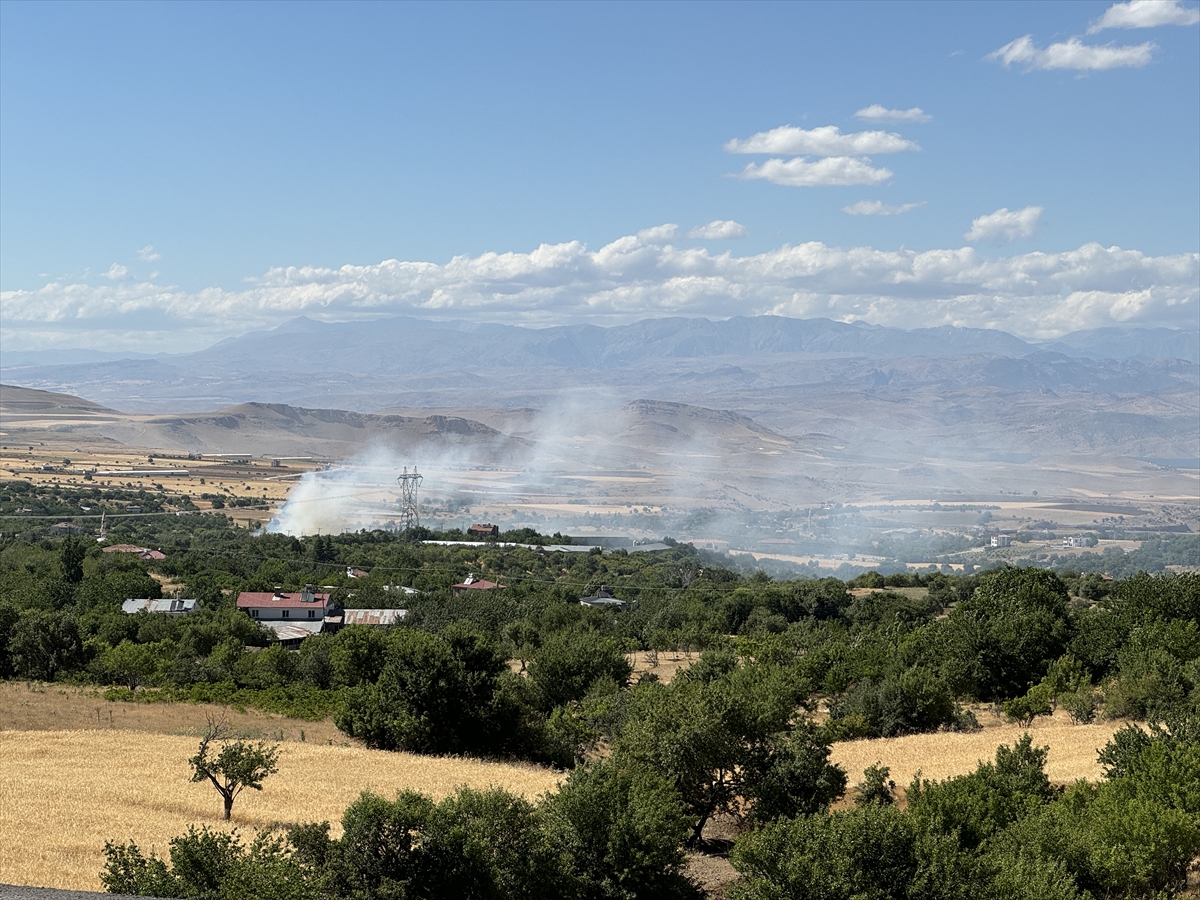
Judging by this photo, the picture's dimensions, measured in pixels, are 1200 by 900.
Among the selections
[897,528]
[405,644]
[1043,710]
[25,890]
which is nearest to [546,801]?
[25,890]

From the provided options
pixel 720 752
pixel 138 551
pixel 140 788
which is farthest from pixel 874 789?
pixel 138 551

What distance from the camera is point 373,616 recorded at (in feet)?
220

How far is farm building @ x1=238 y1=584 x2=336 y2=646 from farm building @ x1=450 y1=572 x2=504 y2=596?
34.7 feet

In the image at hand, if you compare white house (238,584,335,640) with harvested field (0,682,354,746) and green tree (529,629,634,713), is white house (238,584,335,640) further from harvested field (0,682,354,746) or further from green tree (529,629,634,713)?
green tree (529,629,634,713)

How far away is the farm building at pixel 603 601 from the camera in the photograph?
250 ft

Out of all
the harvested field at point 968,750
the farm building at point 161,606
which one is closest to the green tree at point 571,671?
the harvested field at point 968,750

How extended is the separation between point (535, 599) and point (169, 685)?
30873 millimetres

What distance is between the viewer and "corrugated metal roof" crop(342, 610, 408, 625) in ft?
214

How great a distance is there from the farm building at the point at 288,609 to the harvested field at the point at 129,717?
970 inches

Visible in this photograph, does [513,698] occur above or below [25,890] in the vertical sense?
below

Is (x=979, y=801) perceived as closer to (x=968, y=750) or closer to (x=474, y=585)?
(x=968, y=750)

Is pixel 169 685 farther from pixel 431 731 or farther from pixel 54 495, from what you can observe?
pixel 54 495

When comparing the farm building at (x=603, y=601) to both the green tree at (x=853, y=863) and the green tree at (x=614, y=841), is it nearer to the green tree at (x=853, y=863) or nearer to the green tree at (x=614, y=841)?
the green tree at (x=614, y=841)

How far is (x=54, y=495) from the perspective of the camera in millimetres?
135500
